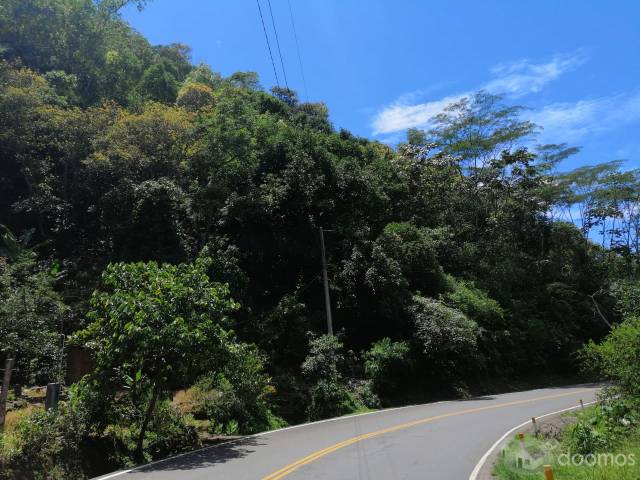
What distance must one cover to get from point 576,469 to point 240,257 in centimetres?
1905

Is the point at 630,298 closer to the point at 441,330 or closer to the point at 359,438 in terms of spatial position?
the point at 441,330

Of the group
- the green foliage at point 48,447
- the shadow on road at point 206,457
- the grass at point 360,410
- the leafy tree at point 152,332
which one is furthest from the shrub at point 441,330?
the green foliage at point 48,447

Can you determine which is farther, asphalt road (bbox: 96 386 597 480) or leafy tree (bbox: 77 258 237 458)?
leafy tree (bbox: 77 258 237 458)

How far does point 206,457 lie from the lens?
472 inches

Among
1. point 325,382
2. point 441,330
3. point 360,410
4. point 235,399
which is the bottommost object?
point 360,410

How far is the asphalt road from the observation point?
9.58 metres

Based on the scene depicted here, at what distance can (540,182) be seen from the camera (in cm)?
4012

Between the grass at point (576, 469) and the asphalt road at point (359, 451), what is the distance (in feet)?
2.40

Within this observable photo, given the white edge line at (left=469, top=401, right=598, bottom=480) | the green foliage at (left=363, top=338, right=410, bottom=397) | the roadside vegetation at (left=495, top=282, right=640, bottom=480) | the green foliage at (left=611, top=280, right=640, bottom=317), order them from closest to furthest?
1. the roadside vegetation at (left=495, top=282, right=640, bottom=480)
2. the white edge line at (left=469, top=401, right=598, bottom=480)
3. the green foliage at (left=363, top=338, right=410, bottom=397)
4. the green foliage at (left=611, top=280, right=640, bottom=317)

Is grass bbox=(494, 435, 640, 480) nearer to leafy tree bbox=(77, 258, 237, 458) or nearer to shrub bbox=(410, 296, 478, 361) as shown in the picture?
leafy tree bbox=(77, 258, 237, 458)

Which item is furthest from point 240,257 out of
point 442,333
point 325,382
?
point 442,333

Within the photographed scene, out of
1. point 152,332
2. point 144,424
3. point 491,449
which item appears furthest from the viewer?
point 144,424

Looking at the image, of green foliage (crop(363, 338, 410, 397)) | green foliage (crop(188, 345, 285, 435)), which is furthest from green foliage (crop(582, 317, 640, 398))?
green foliage (crop(363, 338, 410, 397))

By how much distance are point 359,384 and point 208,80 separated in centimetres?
4005
